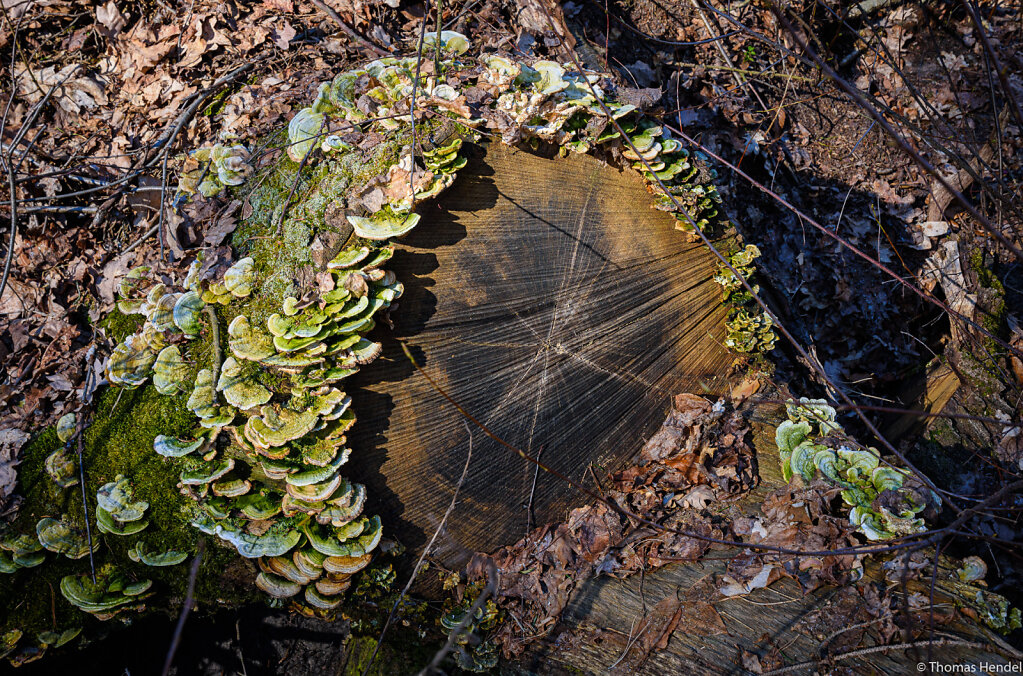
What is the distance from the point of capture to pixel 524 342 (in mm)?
3074

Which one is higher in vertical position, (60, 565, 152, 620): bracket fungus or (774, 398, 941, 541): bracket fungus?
(774, 398, 941, 541): bracket fungus

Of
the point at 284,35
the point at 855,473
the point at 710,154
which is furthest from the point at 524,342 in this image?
the point at 284,35

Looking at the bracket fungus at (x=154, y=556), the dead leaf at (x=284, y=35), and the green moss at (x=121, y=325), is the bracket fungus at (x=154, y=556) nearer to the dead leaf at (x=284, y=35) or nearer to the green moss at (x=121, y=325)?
the green moss at (x=121, y=325)

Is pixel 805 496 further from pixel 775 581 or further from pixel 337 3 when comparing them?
pixel 337 3

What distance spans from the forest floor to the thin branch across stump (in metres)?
0.70

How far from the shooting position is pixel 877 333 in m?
5.02

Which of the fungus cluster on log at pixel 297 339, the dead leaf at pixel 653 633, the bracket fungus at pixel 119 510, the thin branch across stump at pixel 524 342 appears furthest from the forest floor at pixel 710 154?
the dead leaf at pixel 653 633

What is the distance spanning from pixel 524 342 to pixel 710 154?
57.6 inches

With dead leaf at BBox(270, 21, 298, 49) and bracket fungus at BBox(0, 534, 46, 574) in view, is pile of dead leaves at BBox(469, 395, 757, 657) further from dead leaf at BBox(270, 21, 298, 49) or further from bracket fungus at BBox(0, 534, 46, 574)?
dead leaf at BBox(270, 21, 298, 49)

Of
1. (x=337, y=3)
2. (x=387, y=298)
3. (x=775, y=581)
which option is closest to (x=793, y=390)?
(x=775, y=581)

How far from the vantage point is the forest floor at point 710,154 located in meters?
2.91

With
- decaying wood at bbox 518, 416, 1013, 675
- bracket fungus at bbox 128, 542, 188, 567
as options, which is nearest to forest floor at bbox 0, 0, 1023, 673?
bracket fungus at bbox 128, 542, 188, 567

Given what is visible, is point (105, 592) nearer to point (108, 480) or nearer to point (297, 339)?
point (108, 480)

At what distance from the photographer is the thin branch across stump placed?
9.05 feet
